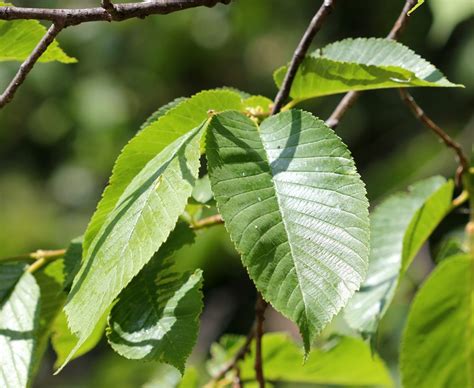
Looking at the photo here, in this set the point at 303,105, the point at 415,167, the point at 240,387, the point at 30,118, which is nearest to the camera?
the point at 240,387

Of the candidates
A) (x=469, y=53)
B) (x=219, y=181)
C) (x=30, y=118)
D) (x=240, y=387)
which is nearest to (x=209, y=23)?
(x=30, y=118)

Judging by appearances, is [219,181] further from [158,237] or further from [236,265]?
[236,265]

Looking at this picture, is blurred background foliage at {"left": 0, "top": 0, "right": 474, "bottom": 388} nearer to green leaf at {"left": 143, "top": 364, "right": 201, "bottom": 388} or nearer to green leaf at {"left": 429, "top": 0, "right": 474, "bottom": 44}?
green leaf at {"left": 429, "top": 0, "right": 474, "bottom": 44}

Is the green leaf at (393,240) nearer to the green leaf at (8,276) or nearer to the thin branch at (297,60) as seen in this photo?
the thin branch at (297,60)

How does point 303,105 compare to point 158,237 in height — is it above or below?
below

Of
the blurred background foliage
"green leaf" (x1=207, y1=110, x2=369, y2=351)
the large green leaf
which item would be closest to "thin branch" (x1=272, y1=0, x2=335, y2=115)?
"green leaf" (x1=207, y1=110, x2=369, y2=351)

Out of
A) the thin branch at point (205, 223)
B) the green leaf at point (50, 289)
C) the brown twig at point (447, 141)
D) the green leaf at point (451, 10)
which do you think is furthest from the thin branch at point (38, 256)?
the green leaf at point (451, 10)
